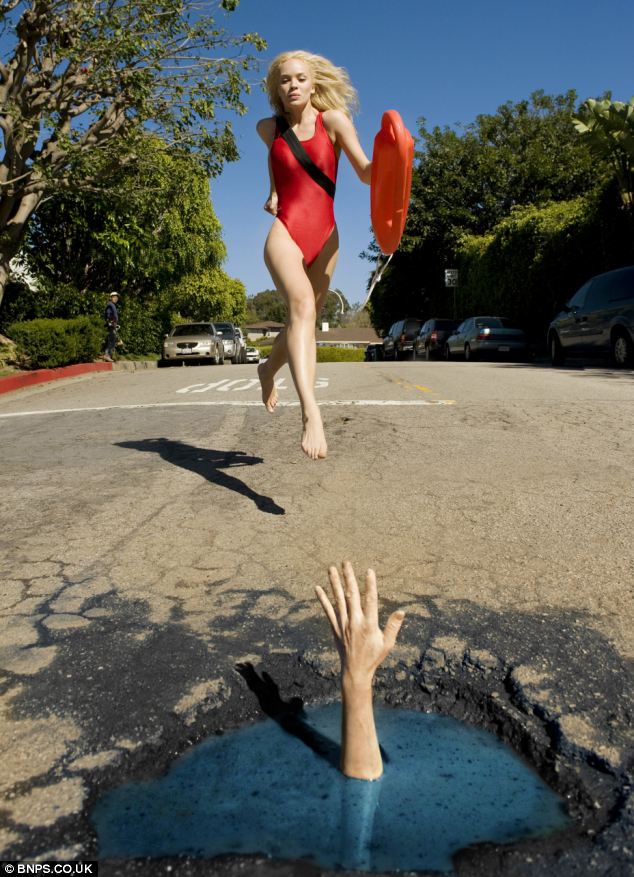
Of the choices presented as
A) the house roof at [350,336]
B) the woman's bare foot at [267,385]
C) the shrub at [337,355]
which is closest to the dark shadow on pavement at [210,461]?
the woman's bare foot at [267,385]

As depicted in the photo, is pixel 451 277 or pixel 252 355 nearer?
pixel 451 277

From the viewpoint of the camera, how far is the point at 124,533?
3189mm

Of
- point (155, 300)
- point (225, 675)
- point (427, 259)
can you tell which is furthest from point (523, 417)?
point (427, 259)

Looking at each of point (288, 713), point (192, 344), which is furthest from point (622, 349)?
point (192, 344)

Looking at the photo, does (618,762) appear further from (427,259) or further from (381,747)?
(427,259)

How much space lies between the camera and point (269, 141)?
3.52m

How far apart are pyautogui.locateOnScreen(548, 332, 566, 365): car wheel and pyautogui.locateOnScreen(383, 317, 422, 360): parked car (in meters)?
13.2

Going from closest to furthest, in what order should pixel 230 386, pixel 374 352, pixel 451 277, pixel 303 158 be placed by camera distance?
pixel 303 158, pixel 230 386, pixel 451 277, pixel 374 352

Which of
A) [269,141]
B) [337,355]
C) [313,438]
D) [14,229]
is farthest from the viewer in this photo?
[337,355]

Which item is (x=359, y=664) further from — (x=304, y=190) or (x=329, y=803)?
(x=304, y=190)

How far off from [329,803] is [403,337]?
2848 centimetres

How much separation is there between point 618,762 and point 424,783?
41 cm

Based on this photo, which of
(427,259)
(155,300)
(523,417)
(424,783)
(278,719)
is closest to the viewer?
(424,783)

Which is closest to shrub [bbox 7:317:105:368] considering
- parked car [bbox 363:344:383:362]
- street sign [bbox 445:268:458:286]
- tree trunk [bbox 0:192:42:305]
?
tree trunk [bbox 0:192:42:305]
